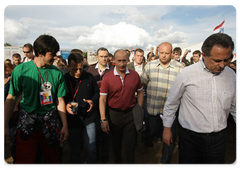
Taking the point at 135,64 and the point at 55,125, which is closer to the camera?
the point at 55,125

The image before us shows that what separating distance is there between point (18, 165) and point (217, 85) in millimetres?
2560

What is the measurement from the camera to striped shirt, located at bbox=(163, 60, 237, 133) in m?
1.73

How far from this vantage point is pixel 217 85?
5.67ft

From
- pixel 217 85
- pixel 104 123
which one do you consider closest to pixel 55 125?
pixel 104 123

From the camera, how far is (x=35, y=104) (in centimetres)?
188

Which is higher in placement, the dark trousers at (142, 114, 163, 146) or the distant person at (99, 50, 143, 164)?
the distant person at (99, 50, 143, 164)

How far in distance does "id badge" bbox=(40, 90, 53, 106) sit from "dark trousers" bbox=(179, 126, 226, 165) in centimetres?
174

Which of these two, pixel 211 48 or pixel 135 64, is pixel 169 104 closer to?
pixel 211 48

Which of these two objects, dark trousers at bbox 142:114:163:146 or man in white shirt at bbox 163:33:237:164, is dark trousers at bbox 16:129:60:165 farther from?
dark trousers at bbox 142:114:163:146

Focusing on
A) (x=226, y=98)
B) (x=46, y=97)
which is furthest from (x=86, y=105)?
(x=226, y=98)

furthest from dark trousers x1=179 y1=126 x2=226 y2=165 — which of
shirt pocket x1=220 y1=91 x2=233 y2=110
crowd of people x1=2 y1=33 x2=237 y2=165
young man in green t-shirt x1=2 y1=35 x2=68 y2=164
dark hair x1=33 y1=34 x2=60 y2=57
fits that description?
dark hair x1=33 y1=34 x2=60 y2=57

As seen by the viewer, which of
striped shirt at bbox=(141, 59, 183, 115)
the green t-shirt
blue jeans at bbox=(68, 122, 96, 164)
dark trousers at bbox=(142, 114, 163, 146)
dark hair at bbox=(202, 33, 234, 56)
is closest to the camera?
dark hair at bbox=(202, 33, 234, 56)

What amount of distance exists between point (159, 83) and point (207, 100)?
136 centimetres

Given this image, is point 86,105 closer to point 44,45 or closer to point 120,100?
point 120,100
